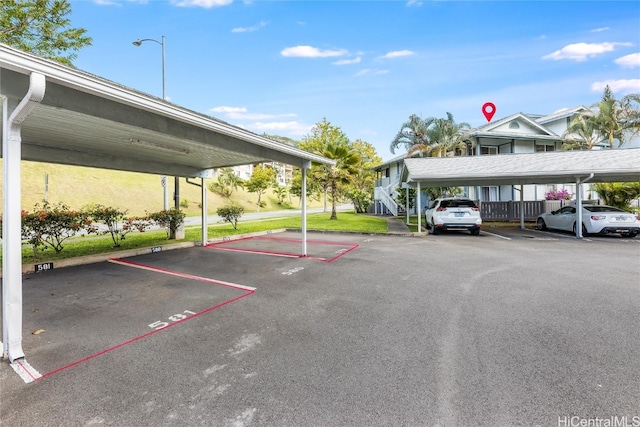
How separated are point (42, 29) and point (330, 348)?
630 inches

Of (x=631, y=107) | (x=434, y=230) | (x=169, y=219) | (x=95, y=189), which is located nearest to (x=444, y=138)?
(x=434, y=230)

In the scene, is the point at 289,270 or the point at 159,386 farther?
the point at 289,270

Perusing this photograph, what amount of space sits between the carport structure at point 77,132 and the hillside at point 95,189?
21268 millimetres

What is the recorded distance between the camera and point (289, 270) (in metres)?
6.98

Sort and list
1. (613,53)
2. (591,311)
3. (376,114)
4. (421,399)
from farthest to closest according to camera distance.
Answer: (376,114), (613,53), (591,311), (421,399)

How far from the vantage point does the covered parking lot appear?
7.54ft

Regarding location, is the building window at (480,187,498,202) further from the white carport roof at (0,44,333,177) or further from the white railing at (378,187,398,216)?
the white carport roof at (0,44,333,177)

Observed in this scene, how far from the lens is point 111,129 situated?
17.9 feet

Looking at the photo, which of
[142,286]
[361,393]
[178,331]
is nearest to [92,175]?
[142,286]

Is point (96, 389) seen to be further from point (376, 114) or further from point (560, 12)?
point (376, 114)

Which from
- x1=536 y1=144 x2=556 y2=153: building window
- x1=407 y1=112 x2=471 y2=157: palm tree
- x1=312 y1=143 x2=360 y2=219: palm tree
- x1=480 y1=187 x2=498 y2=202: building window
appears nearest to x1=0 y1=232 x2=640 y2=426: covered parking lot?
x1=312 y1=143 x2=360 y2=219: palm tree

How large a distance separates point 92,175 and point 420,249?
36.7 m

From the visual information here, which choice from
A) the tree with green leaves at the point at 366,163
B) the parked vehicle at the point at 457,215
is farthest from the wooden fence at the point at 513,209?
the tree with green leaves at the point at 366,163

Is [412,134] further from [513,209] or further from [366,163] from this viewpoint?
[366,163]
